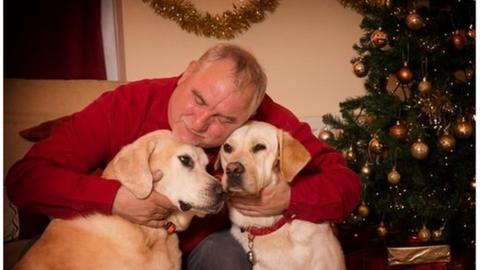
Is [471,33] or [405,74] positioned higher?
[471,33]

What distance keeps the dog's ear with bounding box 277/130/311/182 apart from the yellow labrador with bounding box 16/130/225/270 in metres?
Answer: 0.24

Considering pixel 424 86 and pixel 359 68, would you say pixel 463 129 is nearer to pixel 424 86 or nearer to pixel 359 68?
pixel 424 86

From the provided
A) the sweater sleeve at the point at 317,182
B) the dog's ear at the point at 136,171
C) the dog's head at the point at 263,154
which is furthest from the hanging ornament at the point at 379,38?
the dog's ear at the point at 136,171

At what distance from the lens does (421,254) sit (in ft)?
6.86

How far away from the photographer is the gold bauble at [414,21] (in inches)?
80.5

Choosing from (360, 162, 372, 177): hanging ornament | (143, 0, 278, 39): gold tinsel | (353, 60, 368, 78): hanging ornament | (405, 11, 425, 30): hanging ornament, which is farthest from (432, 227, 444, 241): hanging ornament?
(143, 0, 278, 39): gold tinsel

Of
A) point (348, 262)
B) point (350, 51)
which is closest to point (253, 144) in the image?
point (350, 51)

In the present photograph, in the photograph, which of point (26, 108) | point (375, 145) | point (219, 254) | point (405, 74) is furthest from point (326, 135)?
point (26, 108)

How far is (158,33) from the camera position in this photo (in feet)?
5.77

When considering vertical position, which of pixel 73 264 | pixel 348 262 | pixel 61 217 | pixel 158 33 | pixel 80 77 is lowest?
pixel 348 262

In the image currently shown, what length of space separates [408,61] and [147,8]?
3.66 feet

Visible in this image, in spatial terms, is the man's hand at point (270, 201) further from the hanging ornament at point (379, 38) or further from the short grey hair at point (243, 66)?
the hanging ornament at point (379, 38)

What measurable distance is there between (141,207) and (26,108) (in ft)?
1.89

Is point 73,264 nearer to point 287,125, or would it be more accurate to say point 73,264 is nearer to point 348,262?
point 287,125
